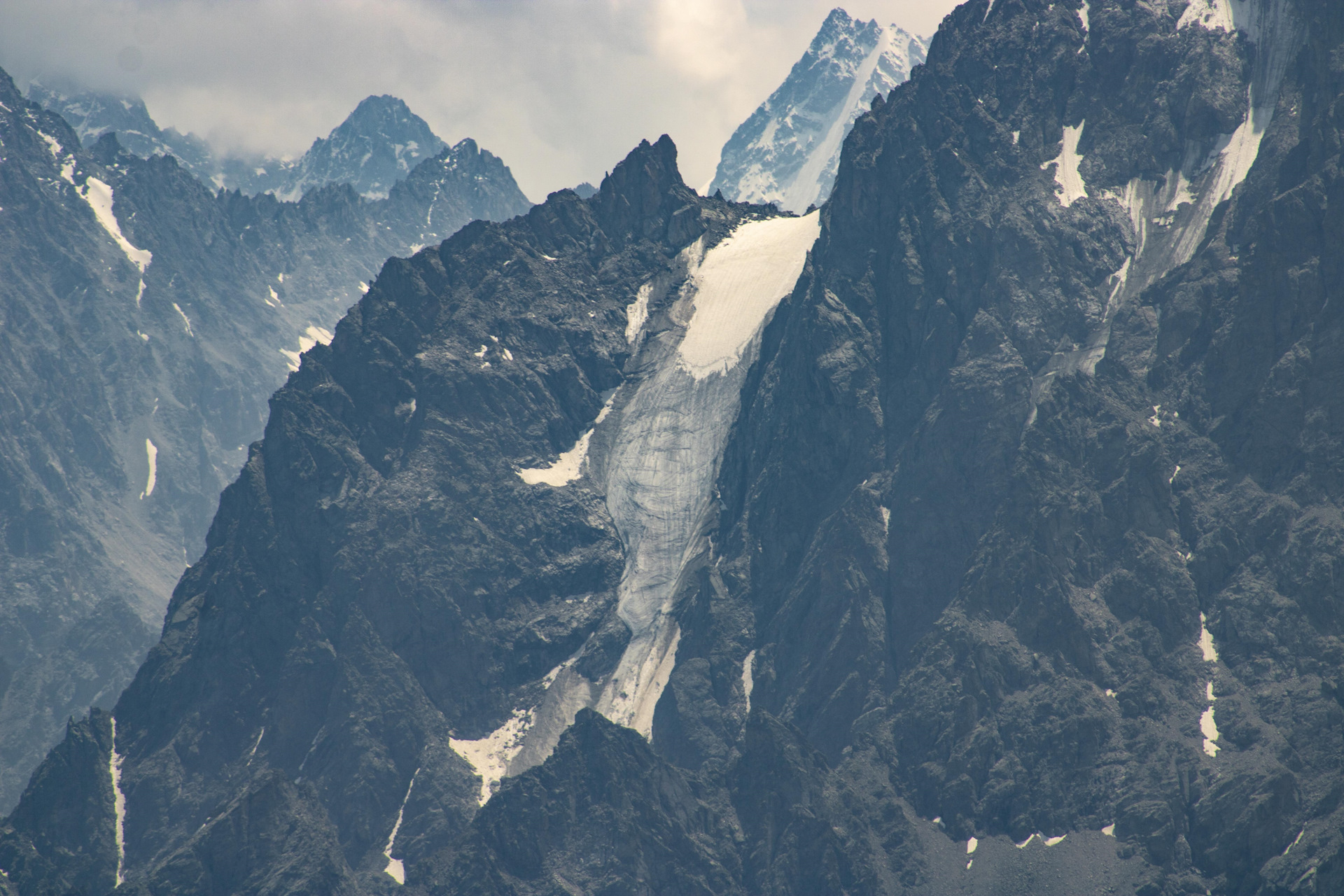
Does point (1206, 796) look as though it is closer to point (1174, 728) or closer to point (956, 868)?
point (1174, 728)

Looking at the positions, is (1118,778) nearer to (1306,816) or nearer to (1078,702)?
(1078,702)

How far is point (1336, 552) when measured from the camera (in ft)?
634

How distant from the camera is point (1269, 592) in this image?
652 ft

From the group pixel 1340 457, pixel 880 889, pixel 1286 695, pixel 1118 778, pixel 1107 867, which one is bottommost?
pixel 880 889

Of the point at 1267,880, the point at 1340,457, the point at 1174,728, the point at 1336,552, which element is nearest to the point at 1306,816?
the point at 1267,880

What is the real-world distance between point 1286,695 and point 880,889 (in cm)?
5772

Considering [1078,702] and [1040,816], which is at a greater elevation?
[1078,702]

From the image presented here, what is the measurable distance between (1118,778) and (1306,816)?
2418cm

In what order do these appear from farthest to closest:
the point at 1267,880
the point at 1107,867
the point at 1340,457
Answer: the point at 1340,457, the point at 1107,867, the point at 1267,880

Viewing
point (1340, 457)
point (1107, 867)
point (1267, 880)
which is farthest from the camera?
point (1340, 457)

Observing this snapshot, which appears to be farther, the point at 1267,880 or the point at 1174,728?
the point at 1174,728

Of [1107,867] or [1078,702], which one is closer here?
[1107,867]

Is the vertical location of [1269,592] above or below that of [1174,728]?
above

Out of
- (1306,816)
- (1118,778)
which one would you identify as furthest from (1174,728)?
(1306,816)
